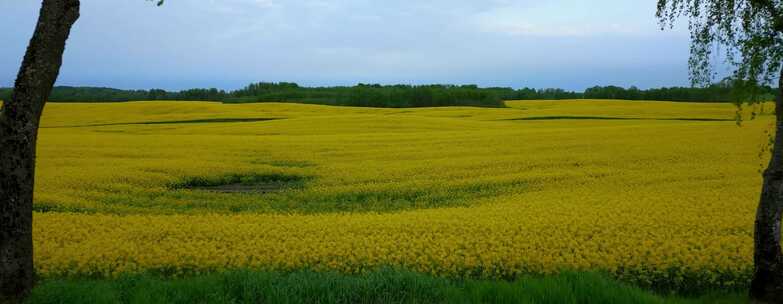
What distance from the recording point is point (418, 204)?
16250 millimetres

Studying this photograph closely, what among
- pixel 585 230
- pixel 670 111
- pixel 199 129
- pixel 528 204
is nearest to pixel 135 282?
pixel 585 230

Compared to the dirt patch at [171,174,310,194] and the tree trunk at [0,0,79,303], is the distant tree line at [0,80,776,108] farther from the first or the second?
the tree trunk at [0,0,79,303]

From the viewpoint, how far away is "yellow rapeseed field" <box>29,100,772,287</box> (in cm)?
931

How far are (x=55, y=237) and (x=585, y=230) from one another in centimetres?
946

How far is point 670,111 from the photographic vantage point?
50.8m

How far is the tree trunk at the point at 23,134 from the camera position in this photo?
648 centimetres

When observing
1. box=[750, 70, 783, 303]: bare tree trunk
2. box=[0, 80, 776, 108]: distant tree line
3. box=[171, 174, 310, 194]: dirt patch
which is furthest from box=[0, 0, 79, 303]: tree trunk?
box=[0, 80, 776, 108]: distant tree line

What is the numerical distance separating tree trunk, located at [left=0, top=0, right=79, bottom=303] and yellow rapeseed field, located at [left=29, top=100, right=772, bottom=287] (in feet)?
6.71

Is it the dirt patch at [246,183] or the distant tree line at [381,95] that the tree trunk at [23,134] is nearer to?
the dirt patch at [246,183]

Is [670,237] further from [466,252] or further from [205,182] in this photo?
[205,182]

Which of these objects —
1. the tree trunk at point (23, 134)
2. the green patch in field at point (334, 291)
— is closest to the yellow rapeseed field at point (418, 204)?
the green patch in field at point (334, 291)

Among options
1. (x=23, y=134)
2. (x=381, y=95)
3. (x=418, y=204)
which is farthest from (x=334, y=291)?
(x=381, y=95)

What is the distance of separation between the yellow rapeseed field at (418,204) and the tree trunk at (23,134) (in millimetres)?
2046

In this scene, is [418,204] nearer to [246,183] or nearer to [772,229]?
[246,183]
